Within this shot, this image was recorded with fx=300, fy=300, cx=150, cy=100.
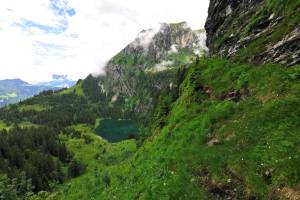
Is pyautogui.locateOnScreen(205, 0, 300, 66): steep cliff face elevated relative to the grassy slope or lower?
elevated

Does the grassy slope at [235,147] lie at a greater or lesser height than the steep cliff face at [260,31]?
lesser

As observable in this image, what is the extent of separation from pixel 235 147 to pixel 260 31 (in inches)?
1099

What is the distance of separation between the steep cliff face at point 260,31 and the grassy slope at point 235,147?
2.88 meters

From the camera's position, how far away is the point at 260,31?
168 feet

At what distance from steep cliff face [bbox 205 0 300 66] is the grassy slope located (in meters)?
2.88

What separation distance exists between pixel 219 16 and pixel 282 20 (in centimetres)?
3261

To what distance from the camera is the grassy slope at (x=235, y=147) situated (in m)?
25.7

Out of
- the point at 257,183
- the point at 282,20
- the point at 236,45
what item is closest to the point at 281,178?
the point at 257,183

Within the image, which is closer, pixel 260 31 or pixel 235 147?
pixel 235 147

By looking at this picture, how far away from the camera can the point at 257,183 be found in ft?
82.3

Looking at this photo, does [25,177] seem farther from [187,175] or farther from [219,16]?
[187,175]

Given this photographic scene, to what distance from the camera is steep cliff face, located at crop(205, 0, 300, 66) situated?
40906 millimetres

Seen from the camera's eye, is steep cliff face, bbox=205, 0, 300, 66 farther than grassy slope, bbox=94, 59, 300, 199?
Yes

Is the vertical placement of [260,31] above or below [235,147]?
above
